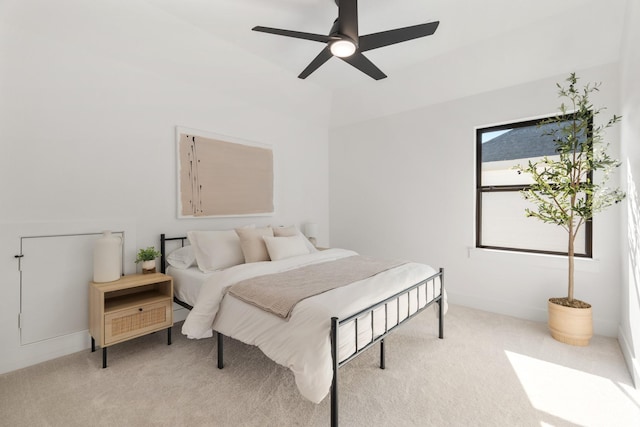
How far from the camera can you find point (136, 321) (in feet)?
8.63

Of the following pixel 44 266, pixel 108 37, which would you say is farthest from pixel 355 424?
pixel 108 37

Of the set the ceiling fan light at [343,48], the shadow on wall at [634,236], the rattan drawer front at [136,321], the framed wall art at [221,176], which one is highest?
the ceiling fan light at [343,48]

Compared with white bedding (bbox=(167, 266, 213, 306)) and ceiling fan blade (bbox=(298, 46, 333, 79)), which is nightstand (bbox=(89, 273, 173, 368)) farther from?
ceiling fan blade (bbox=(298, 46, 333, 79))

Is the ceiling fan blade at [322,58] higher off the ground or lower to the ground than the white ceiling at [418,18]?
lower

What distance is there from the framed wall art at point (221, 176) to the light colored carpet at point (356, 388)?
160cm

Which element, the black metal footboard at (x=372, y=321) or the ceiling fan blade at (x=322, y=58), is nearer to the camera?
the black metal footboard at (x=372, y=321)

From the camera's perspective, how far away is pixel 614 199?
2855 millimetres

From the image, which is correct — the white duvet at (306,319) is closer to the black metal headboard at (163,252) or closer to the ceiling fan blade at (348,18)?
the black metal headboard at (163,252)

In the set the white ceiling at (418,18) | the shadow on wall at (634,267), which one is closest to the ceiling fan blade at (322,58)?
the white ceiling at (418,18)

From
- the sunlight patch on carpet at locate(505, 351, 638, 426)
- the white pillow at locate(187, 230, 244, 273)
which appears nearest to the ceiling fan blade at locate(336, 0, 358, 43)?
the white pillow at locate(187, 230, 244, 273)

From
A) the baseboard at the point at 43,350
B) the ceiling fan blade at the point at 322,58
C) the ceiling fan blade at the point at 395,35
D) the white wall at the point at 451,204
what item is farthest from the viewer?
the white wall at the point at 451,204

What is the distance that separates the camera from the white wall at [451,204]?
3.08 meters

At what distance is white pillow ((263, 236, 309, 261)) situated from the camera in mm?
3219

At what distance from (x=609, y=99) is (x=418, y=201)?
88.4 inches
